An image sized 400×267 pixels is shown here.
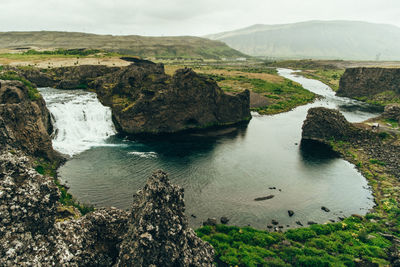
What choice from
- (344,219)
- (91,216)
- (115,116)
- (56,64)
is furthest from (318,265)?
(56,64)

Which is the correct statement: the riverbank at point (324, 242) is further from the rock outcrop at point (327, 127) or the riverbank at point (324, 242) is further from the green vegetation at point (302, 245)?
the rock outcrop at point (327, 127)

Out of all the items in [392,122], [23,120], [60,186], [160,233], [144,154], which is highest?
[23,120]

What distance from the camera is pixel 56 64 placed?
102125mm

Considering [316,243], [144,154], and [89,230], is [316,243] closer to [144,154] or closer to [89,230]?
[89,230]

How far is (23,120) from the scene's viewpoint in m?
34.6

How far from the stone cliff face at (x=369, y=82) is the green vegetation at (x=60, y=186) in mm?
126256

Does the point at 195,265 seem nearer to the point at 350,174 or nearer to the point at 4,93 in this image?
the point at 350,174

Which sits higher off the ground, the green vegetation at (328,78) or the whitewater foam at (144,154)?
the green vegetation at (328,78)

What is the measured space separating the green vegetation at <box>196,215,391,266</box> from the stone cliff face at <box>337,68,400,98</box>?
10606 centimetres

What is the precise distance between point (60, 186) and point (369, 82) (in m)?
133

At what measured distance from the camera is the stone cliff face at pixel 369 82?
106 meters

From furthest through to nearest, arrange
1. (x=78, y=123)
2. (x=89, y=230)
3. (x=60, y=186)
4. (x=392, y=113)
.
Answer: (x=392, y=113) < (x=78, y=123) < (x=60, y=186) < (x=89, y=230)

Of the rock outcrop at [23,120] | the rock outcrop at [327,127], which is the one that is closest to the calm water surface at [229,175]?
the rock outcrop at [23,120]

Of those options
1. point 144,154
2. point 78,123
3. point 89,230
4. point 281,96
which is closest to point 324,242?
point 89,230
